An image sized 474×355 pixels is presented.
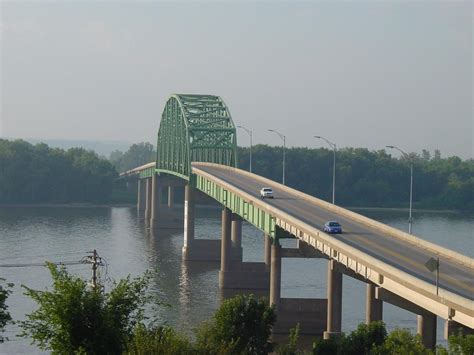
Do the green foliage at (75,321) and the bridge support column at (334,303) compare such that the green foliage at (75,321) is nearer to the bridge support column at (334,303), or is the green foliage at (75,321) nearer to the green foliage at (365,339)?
the green foliage at (365,339)

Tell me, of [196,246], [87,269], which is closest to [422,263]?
[87,269]

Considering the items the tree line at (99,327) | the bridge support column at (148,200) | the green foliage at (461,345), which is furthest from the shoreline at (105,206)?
the green foliage at (461,345)

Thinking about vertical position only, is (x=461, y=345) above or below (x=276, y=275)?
above

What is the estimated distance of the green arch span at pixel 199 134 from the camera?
419 feet

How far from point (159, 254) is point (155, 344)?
75.1 meters

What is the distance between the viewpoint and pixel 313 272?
8731 centimetres

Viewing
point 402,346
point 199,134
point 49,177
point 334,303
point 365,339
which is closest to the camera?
point 402,346

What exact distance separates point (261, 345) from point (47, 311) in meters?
17.9

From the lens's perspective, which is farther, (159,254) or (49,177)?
(49,177)

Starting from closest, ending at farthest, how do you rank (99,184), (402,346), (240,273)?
1. (402,346)
2. (240,273)
3. (99,184)

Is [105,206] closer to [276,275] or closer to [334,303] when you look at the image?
[276,275]

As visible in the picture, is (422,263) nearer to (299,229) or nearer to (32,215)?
(299,229)

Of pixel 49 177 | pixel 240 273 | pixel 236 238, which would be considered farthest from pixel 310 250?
pixel 49 177

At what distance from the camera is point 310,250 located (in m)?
67.6
